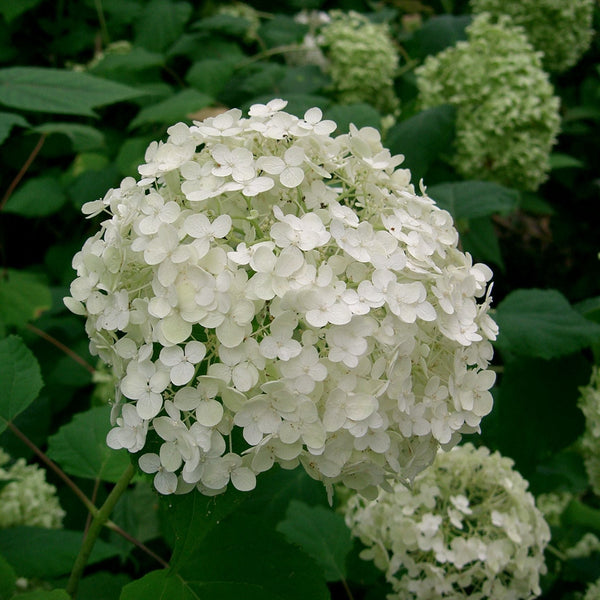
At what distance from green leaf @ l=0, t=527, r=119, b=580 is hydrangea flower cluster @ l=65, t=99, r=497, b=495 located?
2.26ft

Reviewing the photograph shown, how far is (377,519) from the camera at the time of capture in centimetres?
166

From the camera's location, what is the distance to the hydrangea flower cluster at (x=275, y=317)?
38.3 inches

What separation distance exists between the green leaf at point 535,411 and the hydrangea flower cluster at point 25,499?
4.30 ft

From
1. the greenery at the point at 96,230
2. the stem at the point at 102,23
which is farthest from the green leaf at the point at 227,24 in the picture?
the stem at the point at 102,23

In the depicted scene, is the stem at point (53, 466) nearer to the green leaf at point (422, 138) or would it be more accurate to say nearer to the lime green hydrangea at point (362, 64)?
the green leaf at point (422, 138)

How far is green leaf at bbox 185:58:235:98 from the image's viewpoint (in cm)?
293

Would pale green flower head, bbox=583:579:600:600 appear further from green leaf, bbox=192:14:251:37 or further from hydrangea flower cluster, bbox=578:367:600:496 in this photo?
green leaf, bbox=192:14:251:37

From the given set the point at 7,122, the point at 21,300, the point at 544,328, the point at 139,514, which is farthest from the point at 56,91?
the point at 544,328

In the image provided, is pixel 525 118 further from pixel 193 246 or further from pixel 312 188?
pixel 193 246

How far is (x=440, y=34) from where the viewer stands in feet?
11.1

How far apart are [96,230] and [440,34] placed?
6.34 feet

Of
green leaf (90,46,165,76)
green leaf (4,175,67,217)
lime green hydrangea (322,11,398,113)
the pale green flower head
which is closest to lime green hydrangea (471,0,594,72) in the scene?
lime green hydrangea (322,11,398,113)

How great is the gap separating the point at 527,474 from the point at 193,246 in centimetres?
137

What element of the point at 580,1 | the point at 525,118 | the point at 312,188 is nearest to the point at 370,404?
the point at 312,188
